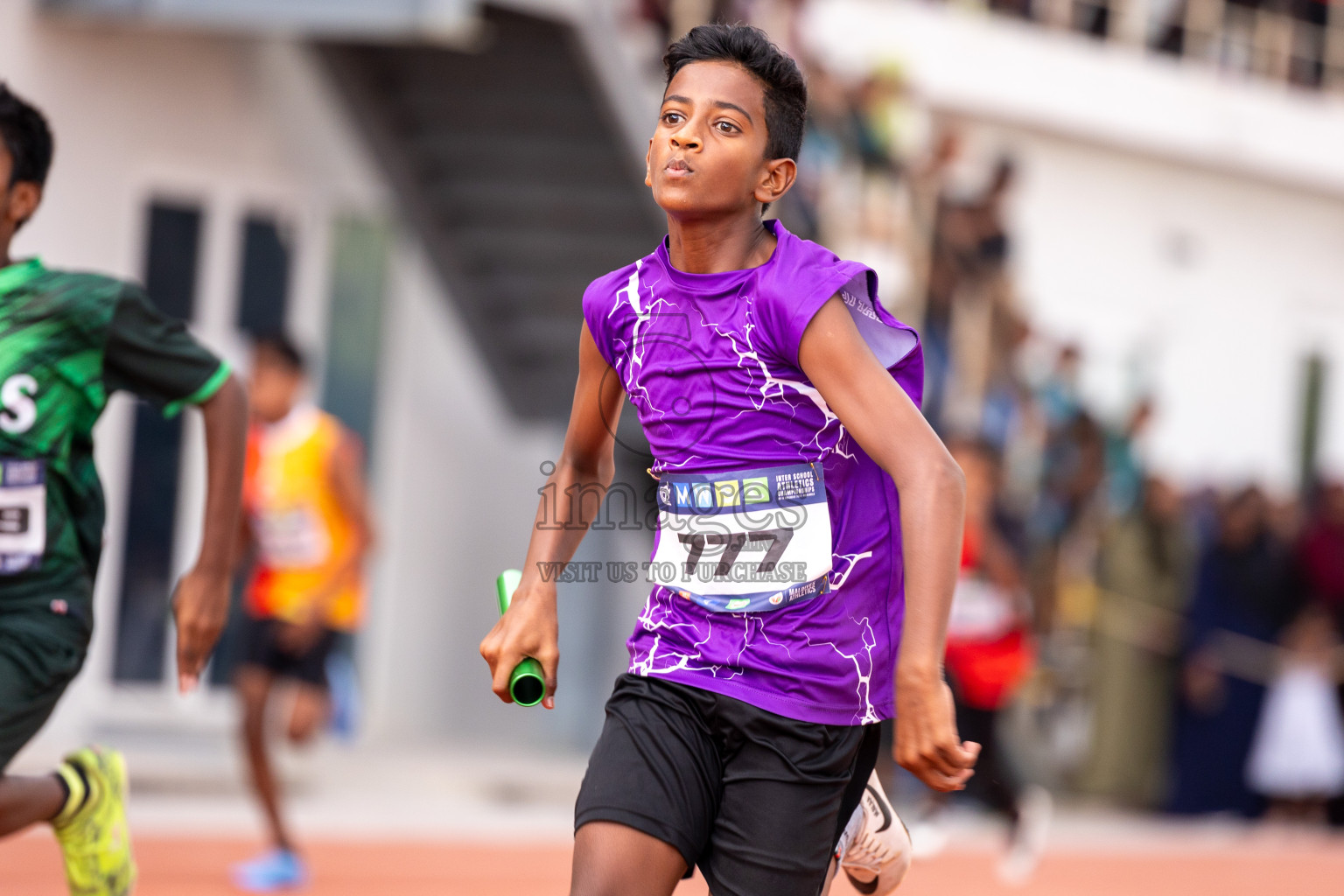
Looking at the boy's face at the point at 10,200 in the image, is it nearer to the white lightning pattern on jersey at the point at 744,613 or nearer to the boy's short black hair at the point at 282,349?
the white lightning pattern on jersey at the point at 744,613

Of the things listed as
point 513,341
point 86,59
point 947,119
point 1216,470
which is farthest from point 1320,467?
point 86,59

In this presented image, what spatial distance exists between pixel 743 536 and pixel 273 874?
431 cm

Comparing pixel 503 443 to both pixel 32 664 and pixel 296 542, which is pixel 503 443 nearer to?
pixel 296 542

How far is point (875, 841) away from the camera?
393 cm

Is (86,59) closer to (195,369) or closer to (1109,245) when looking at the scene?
(195,369)

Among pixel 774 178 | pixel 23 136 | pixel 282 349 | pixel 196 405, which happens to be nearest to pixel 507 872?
pixel 282 349

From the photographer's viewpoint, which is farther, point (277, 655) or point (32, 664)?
point (277, 655)

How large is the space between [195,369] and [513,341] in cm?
858

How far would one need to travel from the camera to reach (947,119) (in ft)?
62.3

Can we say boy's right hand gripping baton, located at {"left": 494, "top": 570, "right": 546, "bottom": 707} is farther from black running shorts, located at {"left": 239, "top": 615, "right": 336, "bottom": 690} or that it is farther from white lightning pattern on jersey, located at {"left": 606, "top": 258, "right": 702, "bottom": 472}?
black running shorts, located at {"left": 239, "top": 615, "right": 336, "bottom": 690}

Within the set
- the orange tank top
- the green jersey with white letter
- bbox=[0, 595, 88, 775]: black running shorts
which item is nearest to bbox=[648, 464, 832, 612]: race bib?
the green jersey with white letter

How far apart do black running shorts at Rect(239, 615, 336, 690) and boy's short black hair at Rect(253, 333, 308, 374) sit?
3.62ft

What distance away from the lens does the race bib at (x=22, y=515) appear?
4.30 meters

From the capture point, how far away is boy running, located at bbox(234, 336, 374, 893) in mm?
7754
